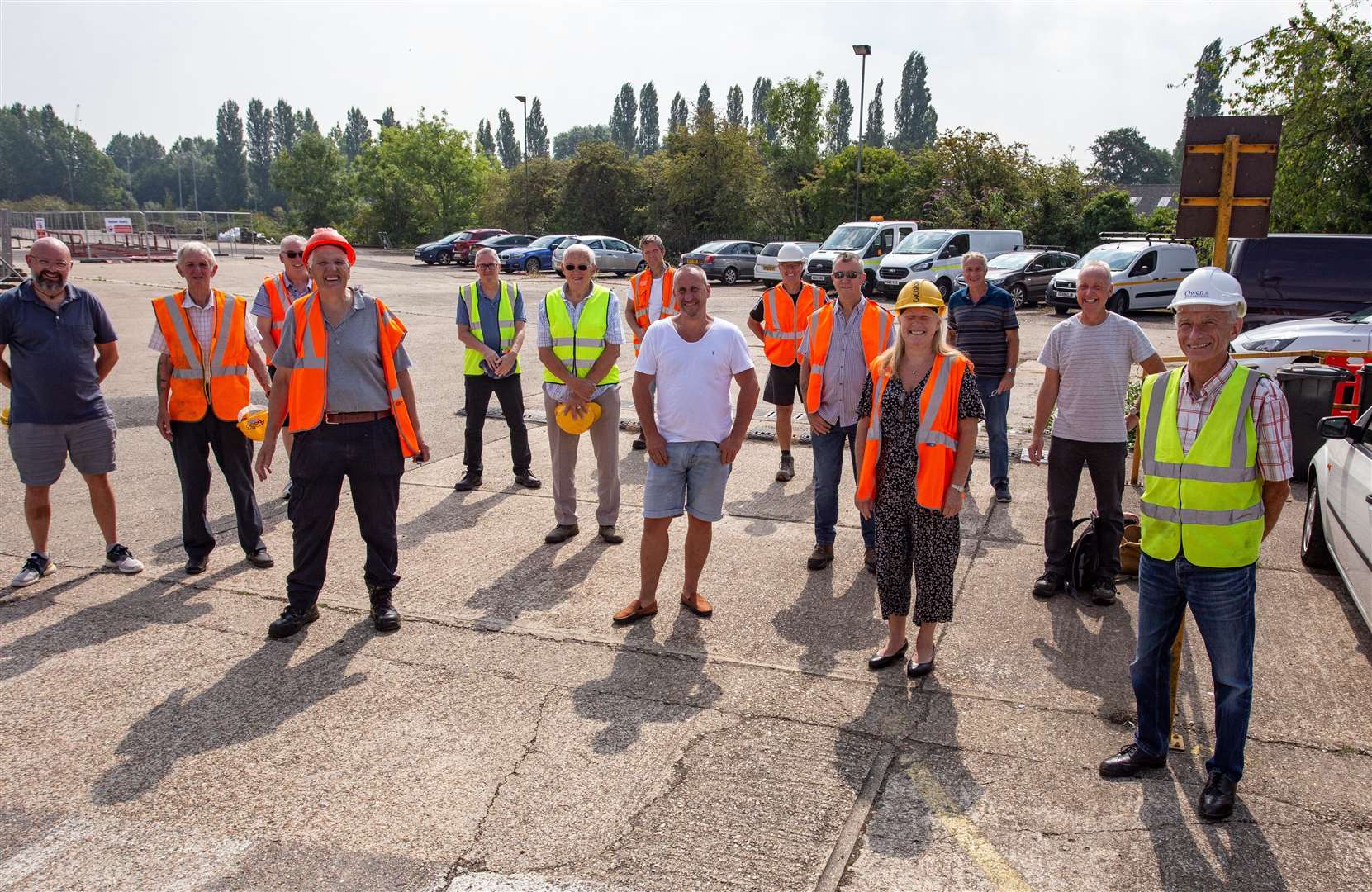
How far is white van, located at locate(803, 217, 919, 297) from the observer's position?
28.5 meters

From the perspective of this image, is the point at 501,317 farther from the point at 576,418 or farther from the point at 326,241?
the point at 326,241

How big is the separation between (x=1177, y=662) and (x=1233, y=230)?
2265 millimetres

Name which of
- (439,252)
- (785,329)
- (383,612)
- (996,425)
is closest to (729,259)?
(439,252)

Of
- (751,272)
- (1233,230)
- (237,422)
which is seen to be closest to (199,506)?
(237,422)

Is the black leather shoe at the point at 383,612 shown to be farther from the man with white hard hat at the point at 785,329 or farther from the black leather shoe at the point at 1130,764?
the man with white hard hat at the point at 785,329

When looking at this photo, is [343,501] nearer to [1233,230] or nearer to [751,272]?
[1233,230]

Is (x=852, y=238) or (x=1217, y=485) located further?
(x=852, y=238)

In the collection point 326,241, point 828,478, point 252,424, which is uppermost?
point 326,241

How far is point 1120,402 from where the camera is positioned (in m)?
5.79

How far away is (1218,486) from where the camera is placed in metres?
3.59

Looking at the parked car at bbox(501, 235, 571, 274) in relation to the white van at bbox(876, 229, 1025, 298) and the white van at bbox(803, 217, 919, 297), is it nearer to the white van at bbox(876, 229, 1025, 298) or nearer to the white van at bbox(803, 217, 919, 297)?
the white van at bbox(803, 217, 919, 297)

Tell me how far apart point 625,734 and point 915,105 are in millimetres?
150852

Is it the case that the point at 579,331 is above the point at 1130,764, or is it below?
above

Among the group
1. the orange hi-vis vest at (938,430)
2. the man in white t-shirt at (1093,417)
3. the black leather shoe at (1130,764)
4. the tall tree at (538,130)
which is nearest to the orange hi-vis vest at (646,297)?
the man in white t-shirt at (1093,417)
